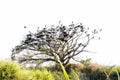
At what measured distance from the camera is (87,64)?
22.8 metres

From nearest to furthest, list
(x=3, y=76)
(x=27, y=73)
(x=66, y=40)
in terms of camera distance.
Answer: (x=3, y=76)
(x=27, y=73)
(x=66, y=40)

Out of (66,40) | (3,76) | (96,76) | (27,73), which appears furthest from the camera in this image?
(66,40)

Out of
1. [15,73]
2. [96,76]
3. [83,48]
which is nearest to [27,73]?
[15,73]

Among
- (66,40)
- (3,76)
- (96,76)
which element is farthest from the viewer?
(66,40)

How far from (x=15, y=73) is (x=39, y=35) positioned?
13303 mm

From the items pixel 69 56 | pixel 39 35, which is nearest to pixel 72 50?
pixel 69 56

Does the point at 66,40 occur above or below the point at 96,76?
above

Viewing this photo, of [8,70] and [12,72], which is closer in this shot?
[8,70]

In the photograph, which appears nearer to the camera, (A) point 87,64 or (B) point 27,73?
(B) point 27,73

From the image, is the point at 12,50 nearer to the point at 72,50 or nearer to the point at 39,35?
the point at 39,35

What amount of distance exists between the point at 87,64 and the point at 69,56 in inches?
51.7

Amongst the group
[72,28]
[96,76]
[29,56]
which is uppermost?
[72,28]

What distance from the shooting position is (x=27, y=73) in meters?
10.0

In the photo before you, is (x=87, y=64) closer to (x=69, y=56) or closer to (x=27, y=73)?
(x=69, y=56)
